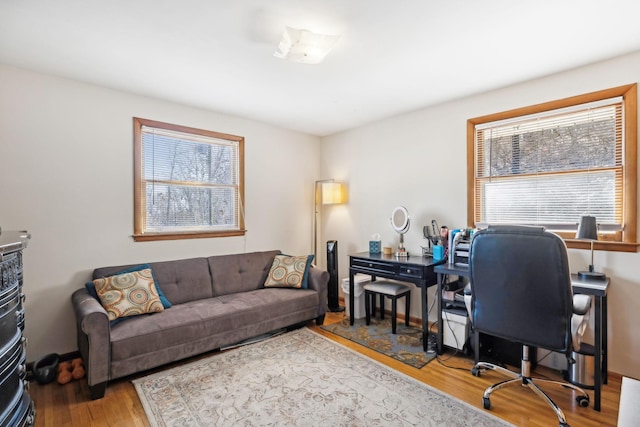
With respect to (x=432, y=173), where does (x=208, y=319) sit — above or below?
below

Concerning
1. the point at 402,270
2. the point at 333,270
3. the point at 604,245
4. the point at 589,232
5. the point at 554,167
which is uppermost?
the point at 554,167

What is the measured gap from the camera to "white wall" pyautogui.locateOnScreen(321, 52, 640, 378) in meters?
2.34

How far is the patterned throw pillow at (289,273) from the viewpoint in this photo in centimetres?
352

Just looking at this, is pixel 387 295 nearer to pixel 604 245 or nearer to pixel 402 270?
pixel 402 270

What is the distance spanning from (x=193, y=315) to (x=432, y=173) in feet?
9.05

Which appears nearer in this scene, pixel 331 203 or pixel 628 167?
pixel 628 167

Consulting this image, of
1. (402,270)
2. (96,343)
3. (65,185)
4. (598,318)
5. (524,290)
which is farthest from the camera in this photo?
(402,270)

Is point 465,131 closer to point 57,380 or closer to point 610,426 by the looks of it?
point 610,426

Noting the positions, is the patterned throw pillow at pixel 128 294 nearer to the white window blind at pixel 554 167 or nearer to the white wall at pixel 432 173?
the white wall at pixel 432 173

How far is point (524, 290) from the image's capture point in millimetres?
1854

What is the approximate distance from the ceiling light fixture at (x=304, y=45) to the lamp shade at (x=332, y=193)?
2183mm

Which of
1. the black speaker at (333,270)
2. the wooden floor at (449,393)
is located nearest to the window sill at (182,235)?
the black speaker at (333,270)

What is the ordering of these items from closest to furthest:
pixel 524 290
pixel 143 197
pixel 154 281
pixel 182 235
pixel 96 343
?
1. pixel 524 290
2. pixel 96 343
3. pixel 154 281
4. pixel 143 197
5. pixel 182 235

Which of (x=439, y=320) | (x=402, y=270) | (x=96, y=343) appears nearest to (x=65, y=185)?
(x=96, y=343)
